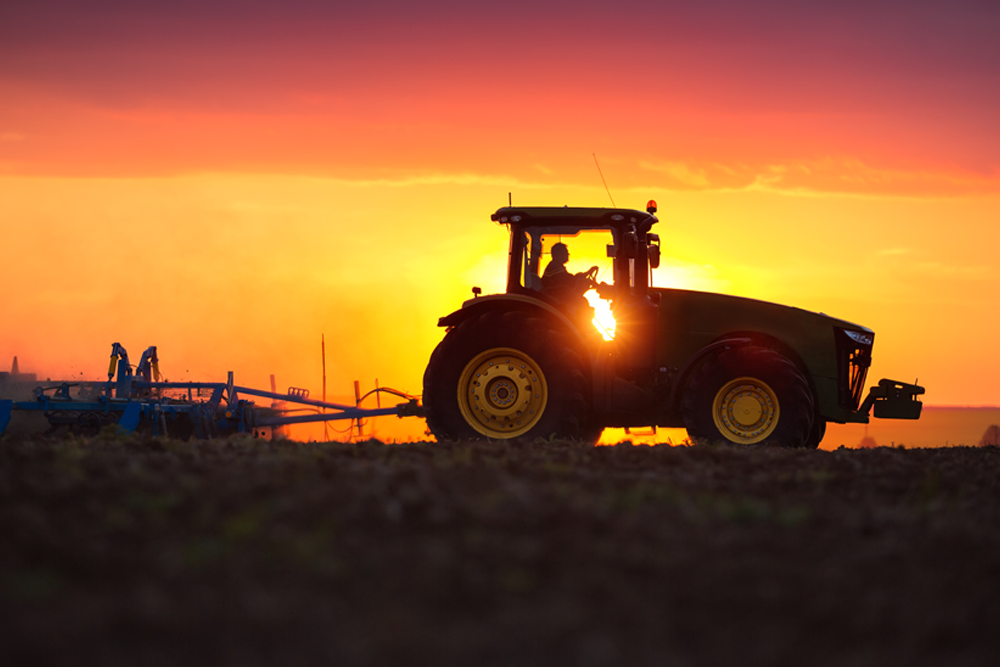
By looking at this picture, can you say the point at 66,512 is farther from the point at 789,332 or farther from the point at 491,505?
the point at 789,332

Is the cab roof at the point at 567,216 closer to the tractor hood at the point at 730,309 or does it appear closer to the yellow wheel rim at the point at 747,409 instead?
the tractor hood at the point at 730,309

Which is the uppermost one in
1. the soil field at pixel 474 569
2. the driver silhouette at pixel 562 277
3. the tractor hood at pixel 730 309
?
the driver silhouette at pixel 562 277

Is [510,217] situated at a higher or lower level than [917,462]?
higher

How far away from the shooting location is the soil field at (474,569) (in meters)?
3.53

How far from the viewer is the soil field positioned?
11.6 feet

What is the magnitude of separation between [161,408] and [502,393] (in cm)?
1066

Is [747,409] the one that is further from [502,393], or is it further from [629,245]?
[502,393]

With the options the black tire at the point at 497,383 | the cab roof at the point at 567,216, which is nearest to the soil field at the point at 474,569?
the black tire at the point at 497,383

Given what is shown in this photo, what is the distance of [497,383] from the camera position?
984 centimetres

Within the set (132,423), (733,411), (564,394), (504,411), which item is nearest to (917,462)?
(733,411)

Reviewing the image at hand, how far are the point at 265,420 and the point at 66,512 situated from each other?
16.5 meters

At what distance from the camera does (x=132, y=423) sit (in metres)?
17.4

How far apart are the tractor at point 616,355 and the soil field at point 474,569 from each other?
300 cm

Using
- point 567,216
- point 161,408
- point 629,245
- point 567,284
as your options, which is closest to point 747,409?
point 629,245
